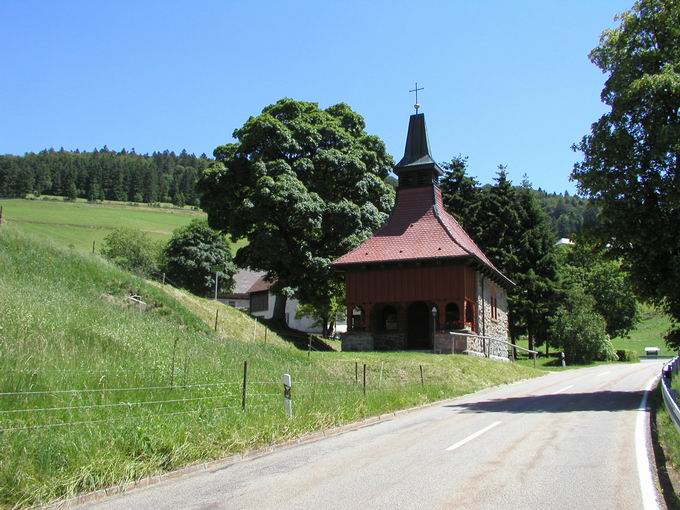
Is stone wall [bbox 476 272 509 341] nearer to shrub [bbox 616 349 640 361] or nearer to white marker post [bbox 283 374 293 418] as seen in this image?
shrub [bbox 616 349 640 361]

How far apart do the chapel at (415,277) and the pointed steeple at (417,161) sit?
0.20 ft

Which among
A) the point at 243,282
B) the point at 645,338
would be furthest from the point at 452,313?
the point at 243,282

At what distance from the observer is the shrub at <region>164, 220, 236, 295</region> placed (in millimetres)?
63562

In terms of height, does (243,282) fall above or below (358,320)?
above

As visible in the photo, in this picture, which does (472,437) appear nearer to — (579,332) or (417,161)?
(417,161)

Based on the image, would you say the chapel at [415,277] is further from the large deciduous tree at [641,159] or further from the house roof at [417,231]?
the large deciduous tree at [641,159]

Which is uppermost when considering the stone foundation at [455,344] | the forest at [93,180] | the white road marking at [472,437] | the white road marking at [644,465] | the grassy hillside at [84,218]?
the forest at [93,180]

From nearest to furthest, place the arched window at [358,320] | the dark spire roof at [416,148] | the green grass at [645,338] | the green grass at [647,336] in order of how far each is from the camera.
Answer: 1. the arched window at [358,320]
2. the dark spire roof at [416,148]
3. the green grass at [645,338]
4. the green grass at [647,336]

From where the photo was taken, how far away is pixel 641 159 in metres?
17.5

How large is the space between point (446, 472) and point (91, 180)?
11005 cm

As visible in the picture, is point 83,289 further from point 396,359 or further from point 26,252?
point 396,359

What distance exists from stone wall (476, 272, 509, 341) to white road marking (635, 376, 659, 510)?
818 inches

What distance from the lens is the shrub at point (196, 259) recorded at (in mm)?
63562

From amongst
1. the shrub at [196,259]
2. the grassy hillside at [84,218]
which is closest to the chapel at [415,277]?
the shrub at [196,259]
